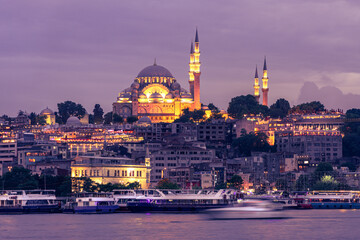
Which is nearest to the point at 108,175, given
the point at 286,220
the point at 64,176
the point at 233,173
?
the point at 64,176

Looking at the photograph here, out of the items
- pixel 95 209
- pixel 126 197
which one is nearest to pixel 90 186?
pixel 126 197

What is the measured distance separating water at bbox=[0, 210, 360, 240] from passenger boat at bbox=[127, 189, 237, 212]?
7408 mm

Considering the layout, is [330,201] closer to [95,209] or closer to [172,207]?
[172,207]

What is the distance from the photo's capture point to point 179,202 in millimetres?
134000

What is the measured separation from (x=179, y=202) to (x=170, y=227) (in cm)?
2964

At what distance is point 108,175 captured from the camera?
166375 millimetres

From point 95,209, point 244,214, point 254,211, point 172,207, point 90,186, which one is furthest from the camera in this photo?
point 90,186

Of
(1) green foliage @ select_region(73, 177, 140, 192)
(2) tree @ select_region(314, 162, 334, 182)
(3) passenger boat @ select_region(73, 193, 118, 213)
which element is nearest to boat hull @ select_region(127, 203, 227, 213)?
(3) passenger boat @ select_region(73, 193, 118, 213)

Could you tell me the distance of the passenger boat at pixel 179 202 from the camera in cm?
13162

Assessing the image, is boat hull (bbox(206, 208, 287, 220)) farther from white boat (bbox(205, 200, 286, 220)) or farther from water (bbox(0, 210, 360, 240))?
water (bbox(0, 210, 360, 240))

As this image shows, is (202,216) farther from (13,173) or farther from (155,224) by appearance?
(13,173)

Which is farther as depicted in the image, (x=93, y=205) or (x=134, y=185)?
(x=134, y=185)

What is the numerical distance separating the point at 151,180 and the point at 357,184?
108ft

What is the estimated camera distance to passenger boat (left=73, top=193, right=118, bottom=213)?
132 metres
